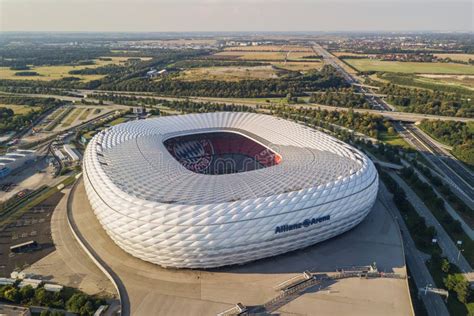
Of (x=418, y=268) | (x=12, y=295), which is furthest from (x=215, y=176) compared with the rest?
(x=418, y=268)

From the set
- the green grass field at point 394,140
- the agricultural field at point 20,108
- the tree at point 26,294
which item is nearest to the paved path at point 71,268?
the tree at point 26,294

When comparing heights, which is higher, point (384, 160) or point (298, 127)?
point (298, 127)

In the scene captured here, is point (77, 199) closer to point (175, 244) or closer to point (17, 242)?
point (17, 242)

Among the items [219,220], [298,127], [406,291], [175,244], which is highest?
[298,127]

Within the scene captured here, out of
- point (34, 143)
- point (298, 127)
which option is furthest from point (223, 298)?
point (34, 143)

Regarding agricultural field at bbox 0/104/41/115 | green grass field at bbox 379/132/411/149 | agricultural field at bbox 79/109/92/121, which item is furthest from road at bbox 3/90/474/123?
agricultural field at bbox 79/109/92/121

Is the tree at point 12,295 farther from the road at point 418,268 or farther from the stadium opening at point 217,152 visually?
the road at point 418,268

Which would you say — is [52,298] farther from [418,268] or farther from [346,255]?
[418,268]
